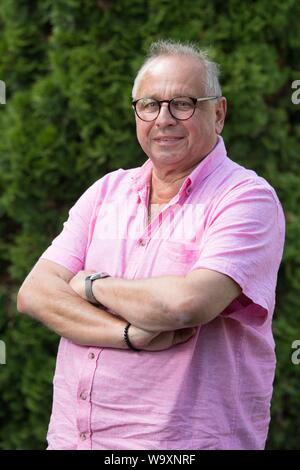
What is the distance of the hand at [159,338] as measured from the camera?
2.48 metres

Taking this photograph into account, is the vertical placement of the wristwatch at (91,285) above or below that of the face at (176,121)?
below

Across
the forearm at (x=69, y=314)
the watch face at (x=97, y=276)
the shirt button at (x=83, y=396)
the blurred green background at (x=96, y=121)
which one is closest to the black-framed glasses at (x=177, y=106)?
the watch face at (x=97, y=276)

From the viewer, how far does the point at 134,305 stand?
2.47 metres

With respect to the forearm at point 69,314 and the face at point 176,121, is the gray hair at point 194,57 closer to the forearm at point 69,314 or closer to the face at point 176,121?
the face at point 176,121

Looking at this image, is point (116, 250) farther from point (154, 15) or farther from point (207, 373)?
point (154, 15)

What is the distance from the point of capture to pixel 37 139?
13.9 feet

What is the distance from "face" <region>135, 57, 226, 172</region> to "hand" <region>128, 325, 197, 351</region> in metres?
0.56

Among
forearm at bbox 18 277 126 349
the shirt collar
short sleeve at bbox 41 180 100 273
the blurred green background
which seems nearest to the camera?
forearm at bbox 18 277 126 349

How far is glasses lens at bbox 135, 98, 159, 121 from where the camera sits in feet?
8.80

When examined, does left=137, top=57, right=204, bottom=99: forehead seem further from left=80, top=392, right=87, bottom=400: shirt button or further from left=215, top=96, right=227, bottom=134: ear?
left=80, top=392, right=87, bottom=400: shirt button

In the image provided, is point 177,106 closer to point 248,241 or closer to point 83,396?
point 248,241

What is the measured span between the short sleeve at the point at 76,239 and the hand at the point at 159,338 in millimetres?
404

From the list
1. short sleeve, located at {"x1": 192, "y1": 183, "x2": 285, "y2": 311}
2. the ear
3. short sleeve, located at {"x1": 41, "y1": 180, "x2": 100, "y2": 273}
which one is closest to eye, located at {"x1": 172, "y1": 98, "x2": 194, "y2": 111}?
the ear

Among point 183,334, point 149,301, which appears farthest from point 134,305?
point 183,334
